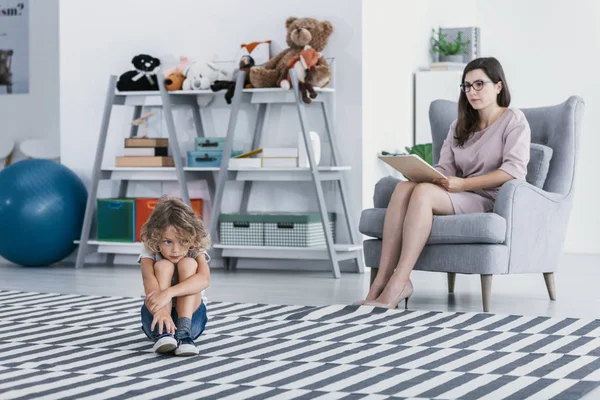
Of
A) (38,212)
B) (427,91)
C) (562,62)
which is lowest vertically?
(38,212)

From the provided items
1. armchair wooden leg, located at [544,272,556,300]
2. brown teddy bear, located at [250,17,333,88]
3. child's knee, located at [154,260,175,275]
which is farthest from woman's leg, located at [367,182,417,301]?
brown teddy bear, located at [250,17,333,88]

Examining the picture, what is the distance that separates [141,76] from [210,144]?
58 centimetres

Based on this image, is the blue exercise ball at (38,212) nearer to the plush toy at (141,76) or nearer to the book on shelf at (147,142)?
the book on shelf at (147,142)

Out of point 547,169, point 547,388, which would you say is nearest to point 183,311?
point 547,388

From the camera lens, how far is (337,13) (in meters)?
5.39

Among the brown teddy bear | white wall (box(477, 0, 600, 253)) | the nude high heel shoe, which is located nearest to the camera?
the nude high heel shoe

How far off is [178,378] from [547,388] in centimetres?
91

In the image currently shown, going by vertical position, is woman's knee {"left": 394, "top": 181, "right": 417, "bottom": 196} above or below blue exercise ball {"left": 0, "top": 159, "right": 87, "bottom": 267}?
above

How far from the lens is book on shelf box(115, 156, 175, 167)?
18.3ft

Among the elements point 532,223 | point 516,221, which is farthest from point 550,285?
point 516,221

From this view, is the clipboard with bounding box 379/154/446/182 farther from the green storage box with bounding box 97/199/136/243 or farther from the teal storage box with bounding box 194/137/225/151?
the green storage box with bounding box 97/199/136/243

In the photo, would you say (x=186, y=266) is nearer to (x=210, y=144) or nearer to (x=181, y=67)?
(x=210, y=144)

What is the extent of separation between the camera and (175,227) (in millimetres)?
2908

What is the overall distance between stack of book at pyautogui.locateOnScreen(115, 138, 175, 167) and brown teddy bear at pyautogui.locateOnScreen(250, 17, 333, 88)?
2.33ft
